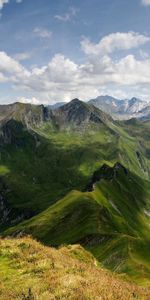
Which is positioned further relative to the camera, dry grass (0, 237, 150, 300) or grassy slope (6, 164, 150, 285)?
grassy slope (6, 164, 150, 285)

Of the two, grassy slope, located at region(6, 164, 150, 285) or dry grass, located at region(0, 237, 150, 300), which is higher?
dry grass, located at region(0, 237, 150, 300)

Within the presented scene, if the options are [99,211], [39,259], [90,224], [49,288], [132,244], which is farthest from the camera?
[99,211]

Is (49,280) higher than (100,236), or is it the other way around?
(49,280)

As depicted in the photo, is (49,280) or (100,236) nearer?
(49,280)

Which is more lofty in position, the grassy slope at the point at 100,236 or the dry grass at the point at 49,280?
the dry grass at the point at 49,280

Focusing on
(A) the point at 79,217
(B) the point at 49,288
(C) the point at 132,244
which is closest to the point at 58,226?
(A) the point at 79,217

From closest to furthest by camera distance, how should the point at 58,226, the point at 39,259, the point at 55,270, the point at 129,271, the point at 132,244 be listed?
1. the point at 55,270
2. the point at 39,259
3. the point at 129,271
4. the point at 132,244
5. the point at 58,226

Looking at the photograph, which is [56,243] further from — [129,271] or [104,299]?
[104,299]

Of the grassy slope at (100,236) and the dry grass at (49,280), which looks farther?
the grassy slope at (100,236)
